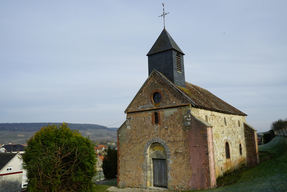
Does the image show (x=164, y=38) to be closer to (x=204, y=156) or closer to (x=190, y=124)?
(x=190, y=124)

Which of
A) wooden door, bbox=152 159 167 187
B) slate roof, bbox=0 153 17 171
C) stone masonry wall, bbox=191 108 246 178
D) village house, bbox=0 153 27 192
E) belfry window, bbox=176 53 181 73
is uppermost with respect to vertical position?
belfry window, bbox=176 53 181 73

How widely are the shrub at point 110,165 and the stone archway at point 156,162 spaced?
9.65 metres

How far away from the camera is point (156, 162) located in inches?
598

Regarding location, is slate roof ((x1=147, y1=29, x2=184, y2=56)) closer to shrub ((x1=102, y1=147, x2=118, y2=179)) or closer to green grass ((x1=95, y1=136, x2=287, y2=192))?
green grass ((x1=95, y1=136, x2=287, y2=192))

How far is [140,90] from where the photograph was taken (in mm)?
16891

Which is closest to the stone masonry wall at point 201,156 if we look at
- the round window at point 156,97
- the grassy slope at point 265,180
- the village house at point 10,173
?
the grassy slope at point 265,180

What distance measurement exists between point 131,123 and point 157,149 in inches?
→ 125

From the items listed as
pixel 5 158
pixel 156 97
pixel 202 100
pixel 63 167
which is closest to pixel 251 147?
pixel 202 100

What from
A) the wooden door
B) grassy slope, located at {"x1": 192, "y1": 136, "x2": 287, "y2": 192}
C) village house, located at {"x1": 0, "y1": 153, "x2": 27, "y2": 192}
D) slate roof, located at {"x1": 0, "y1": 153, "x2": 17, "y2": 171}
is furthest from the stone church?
slate roof, located at {"x1": 0, "y1": 153, "x2": 17, "y2": 171}

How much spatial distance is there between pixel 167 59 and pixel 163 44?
1529 millimetres

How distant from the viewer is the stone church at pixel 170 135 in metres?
13.2

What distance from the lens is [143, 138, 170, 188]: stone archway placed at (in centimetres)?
1454

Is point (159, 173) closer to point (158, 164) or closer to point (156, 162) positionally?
point (158, 164)

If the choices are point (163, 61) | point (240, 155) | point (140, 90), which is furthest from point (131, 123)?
point (240, 155)
